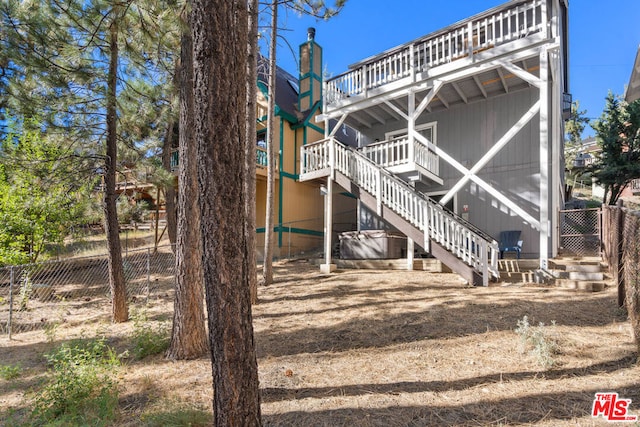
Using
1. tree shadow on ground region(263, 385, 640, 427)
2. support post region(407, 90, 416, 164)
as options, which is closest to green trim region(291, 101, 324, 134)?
support post region(407, 90, 416, 164)

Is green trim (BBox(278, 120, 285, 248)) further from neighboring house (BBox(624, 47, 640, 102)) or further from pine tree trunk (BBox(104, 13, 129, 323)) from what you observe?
neighboring house (BBox(624, 47, 640, 102))

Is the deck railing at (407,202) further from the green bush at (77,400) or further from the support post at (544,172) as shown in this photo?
the green bush at (77,400)

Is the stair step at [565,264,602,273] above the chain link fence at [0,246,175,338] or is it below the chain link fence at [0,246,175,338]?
above

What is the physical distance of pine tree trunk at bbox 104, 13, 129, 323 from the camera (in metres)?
6.15

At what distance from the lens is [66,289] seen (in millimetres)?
9406

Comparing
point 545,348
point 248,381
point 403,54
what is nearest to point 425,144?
point 403,54

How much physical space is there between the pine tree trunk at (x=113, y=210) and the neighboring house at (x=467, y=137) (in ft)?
17.6

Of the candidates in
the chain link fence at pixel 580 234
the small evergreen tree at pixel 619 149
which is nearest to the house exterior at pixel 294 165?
the chain link fence at pixel 580 234

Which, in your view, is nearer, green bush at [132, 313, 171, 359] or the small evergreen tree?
green bush at [132, 313, 171, 359]

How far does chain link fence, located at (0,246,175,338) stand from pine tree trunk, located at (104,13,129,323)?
661 millimetres

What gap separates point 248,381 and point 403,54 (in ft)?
32.7

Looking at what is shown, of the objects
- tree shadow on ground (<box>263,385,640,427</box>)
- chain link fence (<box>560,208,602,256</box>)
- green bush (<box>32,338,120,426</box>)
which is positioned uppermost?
chain link fence (<box>560,208,602,256</box>)

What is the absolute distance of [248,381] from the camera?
2258 millimetres

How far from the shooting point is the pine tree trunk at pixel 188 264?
4.31 metres
